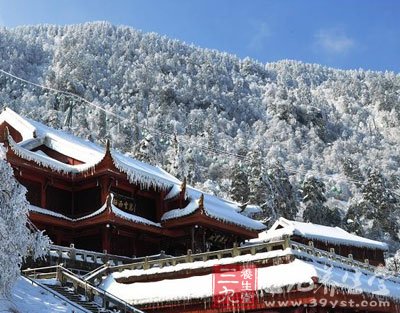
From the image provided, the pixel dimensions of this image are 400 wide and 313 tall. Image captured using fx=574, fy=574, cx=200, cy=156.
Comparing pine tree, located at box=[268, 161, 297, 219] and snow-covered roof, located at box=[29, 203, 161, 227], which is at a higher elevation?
pine tree, located at box=[268, 161, 297, 219]

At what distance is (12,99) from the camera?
407 ft

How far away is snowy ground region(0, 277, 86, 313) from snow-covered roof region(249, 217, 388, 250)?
3038cm

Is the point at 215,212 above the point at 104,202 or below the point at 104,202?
above

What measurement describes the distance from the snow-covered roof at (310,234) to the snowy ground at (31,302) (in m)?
30.4

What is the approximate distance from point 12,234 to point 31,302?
12.2ft

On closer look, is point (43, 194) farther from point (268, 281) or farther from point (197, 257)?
point (268, 281)

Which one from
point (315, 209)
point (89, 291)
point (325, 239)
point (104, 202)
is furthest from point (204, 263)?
point (315, 209)

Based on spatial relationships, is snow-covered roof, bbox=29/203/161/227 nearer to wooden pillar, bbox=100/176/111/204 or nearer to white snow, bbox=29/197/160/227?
white snow, bbox=29/197/160/227

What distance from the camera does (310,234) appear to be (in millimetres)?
50688

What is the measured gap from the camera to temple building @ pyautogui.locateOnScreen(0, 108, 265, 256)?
102 feet

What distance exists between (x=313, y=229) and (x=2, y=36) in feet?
487

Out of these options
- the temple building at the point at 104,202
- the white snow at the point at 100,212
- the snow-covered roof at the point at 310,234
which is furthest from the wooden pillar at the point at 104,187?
the snow-covered roof at the point at 310,234

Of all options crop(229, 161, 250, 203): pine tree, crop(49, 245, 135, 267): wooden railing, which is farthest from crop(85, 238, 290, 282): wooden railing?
crop(229, 161, 250, 203): pine tree

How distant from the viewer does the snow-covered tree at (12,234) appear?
15.0 m
